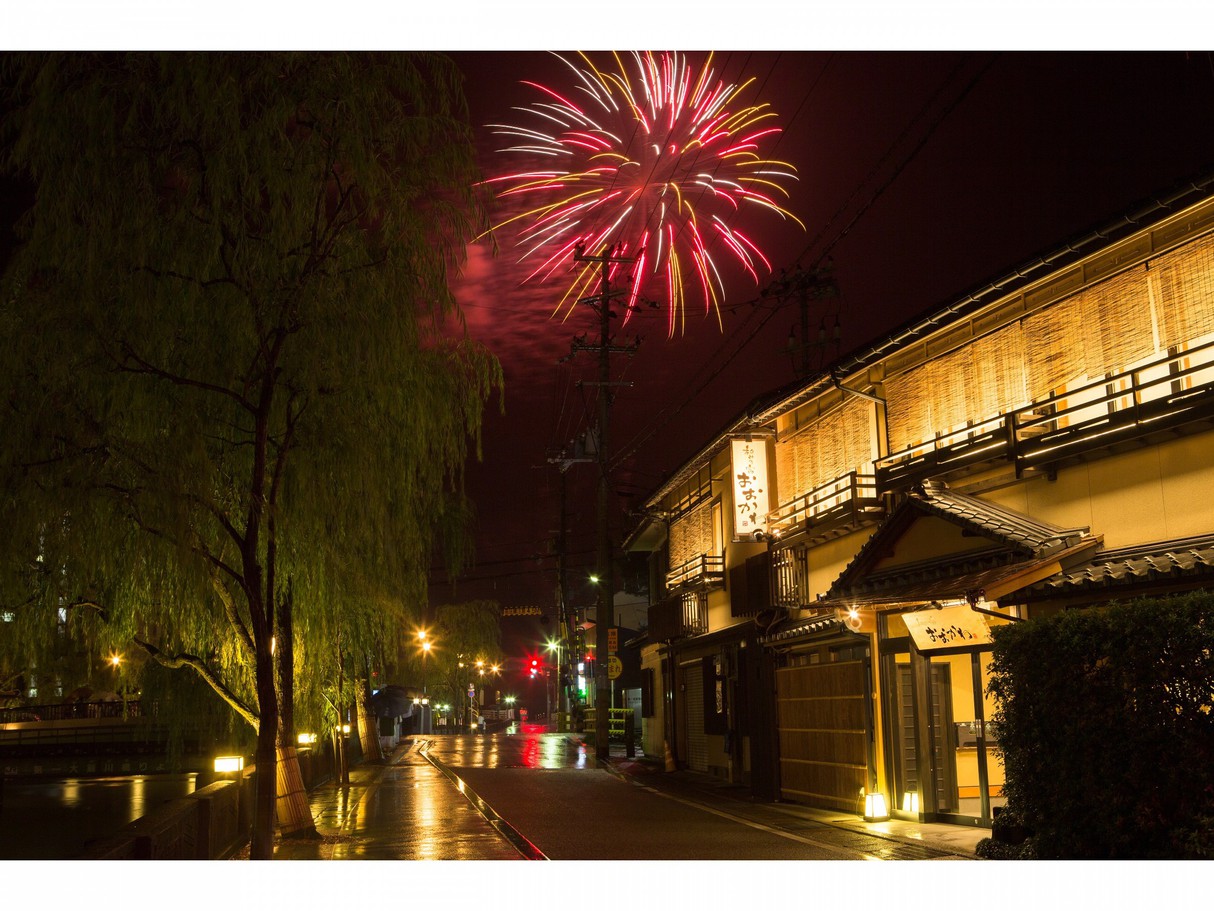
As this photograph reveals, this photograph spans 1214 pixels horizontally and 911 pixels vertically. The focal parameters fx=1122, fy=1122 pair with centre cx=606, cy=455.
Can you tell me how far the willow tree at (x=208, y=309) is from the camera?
10445mm

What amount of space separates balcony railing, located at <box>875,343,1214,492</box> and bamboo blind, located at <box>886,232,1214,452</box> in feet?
0.74

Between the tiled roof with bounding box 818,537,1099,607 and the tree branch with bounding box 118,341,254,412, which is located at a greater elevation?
the tree branch with bounding box 118,341,254,412

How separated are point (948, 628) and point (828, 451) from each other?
Answer: 18.9 ft

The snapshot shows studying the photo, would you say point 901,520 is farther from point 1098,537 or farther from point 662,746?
point 662,746

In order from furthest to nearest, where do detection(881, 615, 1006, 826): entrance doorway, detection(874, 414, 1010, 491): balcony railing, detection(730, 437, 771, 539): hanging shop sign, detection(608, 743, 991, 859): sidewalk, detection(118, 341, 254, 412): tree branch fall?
detection(730, 437, 771, 539): hanging shop sign → detection(881, 615, 1006, 826): entrance doorway → detection(874, 414, 1010, 491): balcony railing → detection(608, 743, 991, 859): sidewalk → detection(118, 341, 254, 412): tree branch

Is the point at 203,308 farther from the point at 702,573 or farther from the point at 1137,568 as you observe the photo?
the point at 702,573

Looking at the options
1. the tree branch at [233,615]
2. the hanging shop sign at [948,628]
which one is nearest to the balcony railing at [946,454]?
the hanging shop sign at [948,628]

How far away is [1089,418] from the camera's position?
13906 mm

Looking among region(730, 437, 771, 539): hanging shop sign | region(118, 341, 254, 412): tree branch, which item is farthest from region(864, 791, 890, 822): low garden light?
region(118, 341, 254, 412): tree branch

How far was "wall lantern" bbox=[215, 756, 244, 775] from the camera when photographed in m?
16.7

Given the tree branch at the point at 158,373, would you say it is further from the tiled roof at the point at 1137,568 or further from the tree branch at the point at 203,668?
the tiled roof at the point at 1137,568

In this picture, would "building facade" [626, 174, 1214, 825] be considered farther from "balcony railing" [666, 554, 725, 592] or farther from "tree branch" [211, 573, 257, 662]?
"tree branch" [211, 573, 257, 662]

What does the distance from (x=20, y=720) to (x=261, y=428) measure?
4804 centimetres

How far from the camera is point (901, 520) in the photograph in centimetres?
1666
